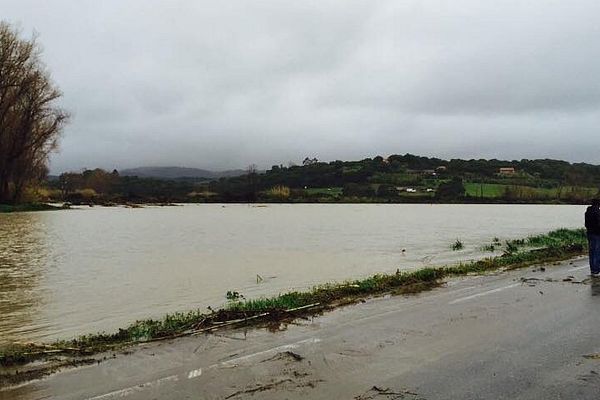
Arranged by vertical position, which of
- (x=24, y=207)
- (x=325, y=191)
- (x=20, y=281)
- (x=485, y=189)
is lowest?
(x=20, y=281)

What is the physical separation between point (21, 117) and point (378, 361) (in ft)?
228

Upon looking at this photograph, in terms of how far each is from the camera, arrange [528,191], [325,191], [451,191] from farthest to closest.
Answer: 1. [325,191]
2. [451,191]
3. [528,191]

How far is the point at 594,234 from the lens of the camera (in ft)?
51.6

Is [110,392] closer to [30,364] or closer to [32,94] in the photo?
[30,364]

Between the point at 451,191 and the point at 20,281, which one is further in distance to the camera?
the point at 451,191

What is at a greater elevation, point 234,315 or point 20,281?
point 234,315

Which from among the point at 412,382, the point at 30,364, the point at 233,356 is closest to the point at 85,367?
the point at 30,364

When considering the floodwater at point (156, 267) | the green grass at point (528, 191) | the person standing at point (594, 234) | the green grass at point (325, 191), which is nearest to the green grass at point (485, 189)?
the green grass at point (528, 191)

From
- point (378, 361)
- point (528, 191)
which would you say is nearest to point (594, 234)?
point (378, 361)

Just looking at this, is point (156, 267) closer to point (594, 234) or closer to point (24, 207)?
point (594, 234)

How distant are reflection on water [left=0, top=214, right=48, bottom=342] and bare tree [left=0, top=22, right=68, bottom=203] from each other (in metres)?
32.2

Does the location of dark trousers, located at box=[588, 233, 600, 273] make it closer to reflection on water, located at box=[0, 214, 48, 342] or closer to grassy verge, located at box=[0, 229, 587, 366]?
grassy verge, located at box=[0, 229, 587, 366]

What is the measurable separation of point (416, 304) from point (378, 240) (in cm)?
2523

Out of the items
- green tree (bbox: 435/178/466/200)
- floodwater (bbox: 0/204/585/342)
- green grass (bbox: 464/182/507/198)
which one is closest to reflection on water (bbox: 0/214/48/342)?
floodwater (bbox: 0/204/585/342)
